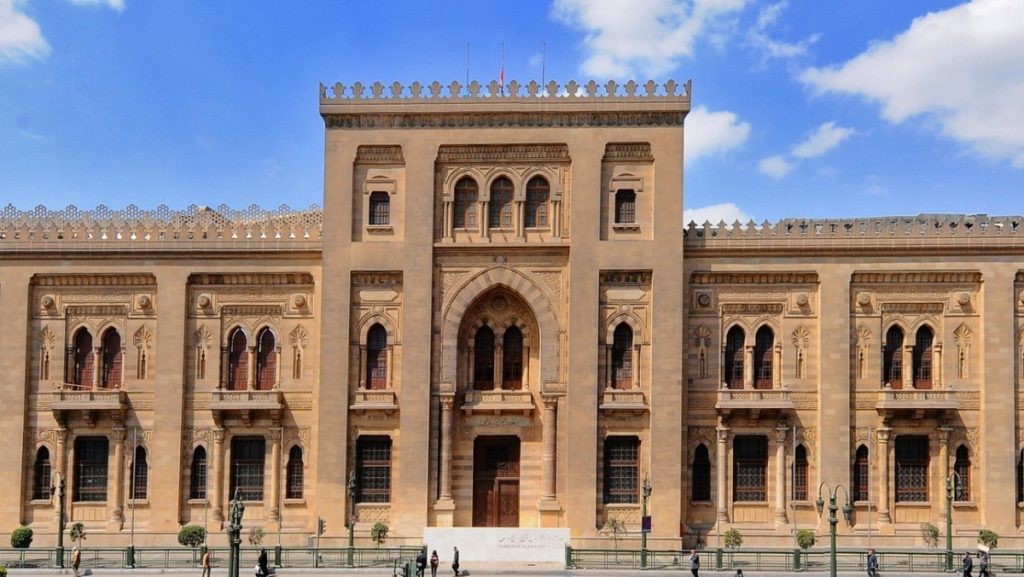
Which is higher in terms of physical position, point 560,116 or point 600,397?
point 560,116

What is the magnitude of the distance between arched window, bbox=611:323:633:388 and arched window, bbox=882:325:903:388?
1007cm

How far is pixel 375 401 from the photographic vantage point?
1560 inches

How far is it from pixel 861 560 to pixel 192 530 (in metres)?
24.5

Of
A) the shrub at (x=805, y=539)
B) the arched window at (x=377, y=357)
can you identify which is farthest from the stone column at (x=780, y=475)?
the arched window at (x=377, y=357)

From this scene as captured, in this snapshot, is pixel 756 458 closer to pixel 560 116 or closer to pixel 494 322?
pixel 494 322

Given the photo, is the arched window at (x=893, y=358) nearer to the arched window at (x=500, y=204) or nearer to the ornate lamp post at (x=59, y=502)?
the arched window at (x=500, y=204)

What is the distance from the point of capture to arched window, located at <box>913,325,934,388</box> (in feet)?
133

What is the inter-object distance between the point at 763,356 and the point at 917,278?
678 cm

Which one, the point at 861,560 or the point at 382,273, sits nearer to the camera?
the point at 861,560

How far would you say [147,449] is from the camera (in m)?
40.7

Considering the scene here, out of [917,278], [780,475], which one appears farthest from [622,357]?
[917,278]

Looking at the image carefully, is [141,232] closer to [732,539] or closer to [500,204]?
[500,204]

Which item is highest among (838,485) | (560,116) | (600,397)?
(560,116)

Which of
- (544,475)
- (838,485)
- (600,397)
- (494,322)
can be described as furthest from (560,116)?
(838,485)
